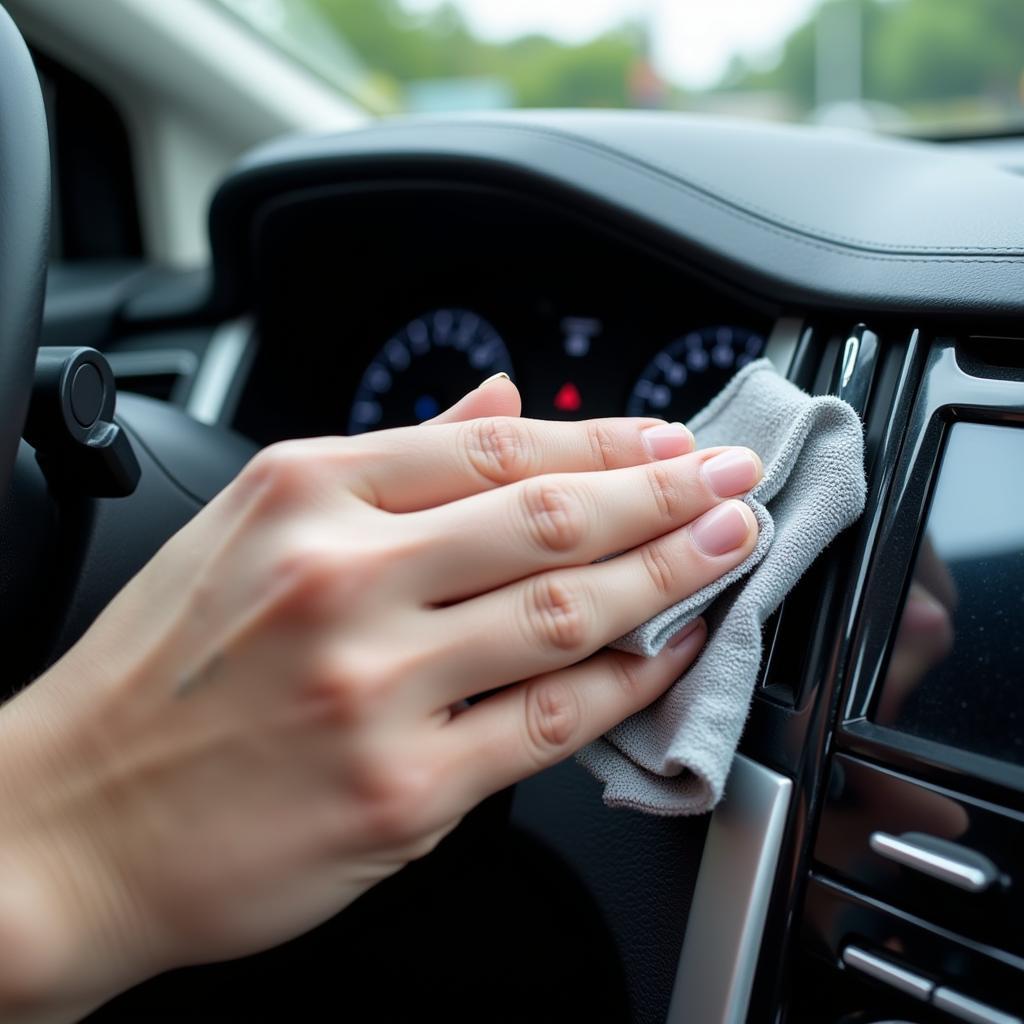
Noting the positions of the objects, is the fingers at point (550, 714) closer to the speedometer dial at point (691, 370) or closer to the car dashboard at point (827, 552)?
the car dashboard at point (827, 552)

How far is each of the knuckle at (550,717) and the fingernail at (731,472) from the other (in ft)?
0.43

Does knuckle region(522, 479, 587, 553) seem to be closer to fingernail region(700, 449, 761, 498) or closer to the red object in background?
fingernail region(700, 449, 761, 498)

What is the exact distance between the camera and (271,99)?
146 cm

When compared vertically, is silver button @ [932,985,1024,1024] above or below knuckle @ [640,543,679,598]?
below

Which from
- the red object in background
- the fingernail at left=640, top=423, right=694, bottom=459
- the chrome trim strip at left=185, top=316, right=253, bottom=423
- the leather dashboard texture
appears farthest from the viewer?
the chrome trim strip at left=185, top=316, right=253, bottom=423

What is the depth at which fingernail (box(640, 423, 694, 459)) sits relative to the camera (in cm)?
56

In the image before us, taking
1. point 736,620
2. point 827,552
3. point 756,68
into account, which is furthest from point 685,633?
point 756,68

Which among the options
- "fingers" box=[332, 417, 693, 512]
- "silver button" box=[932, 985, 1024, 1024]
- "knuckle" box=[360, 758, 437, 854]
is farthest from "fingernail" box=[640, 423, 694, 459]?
"silver button" box=[932, 985, 1024, 1024]

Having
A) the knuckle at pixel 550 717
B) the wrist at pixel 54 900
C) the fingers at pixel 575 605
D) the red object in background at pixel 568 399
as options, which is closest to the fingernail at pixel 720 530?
the fingers at pixel 575 605

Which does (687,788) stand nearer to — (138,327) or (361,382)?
(361,382)

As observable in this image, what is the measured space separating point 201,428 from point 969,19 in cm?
165

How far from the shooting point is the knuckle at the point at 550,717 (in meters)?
0.51

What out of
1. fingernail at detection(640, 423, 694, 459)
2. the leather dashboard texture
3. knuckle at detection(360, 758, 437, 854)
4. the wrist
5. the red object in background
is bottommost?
the wrist

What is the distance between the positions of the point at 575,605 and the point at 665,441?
0.12 m
